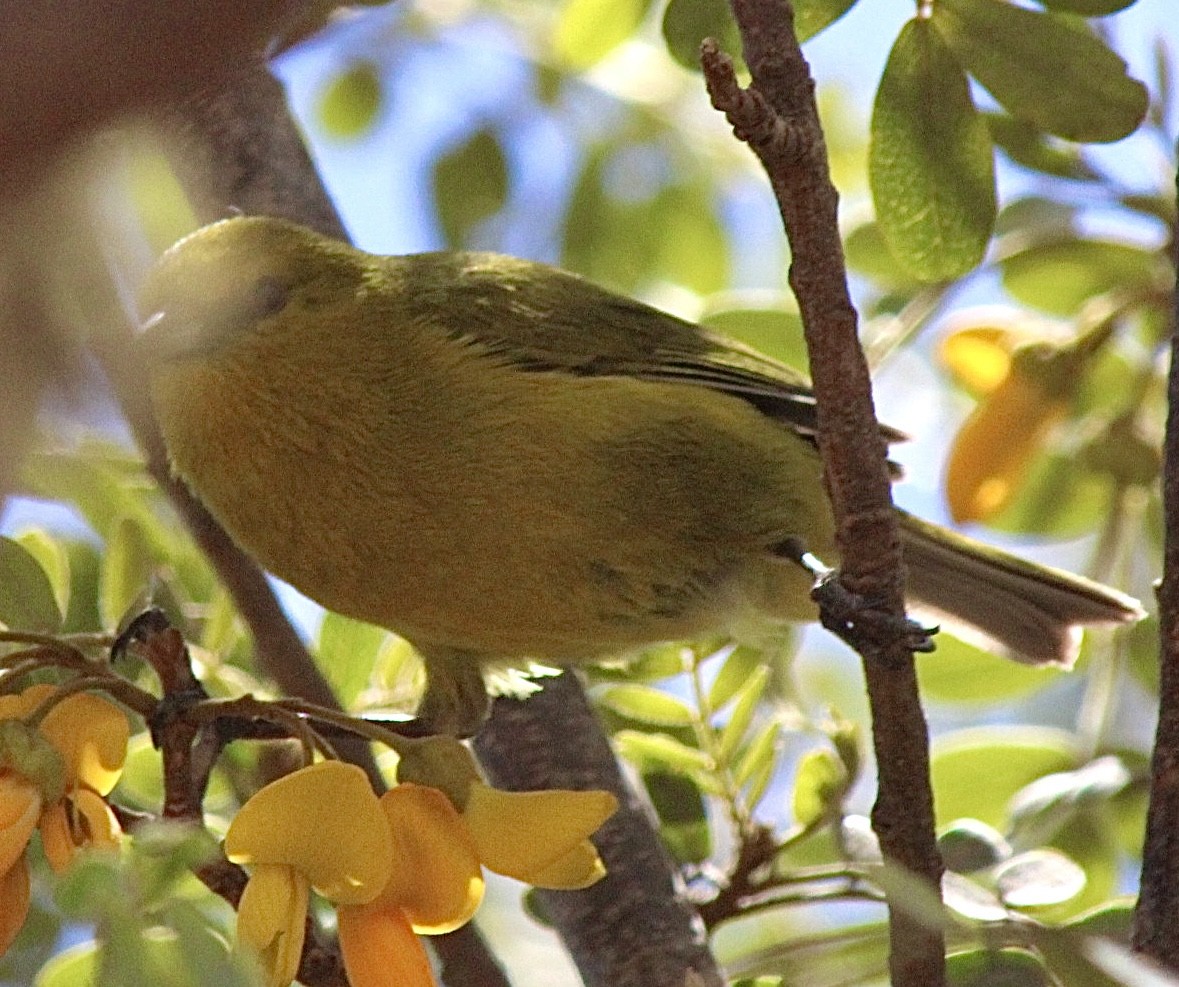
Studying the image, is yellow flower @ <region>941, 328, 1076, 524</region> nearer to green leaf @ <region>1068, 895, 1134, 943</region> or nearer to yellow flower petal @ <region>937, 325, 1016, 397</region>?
yellow flower petal @ <region>937, 325, 1016, 397</region>

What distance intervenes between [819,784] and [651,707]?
37 centimetres

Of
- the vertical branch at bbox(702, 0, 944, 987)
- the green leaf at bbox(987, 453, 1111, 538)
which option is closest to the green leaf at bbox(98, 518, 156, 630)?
the vertical branch at bbox(702, 0, 944, 987)

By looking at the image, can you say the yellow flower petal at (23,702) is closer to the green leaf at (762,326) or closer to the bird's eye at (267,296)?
the bird's eye at (267,296)

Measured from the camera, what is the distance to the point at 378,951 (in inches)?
→ 67.7

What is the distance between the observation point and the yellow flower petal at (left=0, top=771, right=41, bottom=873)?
1.67m

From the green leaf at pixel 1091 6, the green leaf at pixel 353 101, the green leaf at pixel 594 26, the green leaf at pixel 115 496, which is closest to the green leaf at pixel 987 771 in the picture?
the green leaf at pixel 1091 6

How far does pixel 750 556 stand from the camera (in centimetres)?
330

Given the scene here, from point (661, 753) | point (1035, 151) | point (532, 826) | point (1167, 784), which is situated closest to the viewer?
point (532, 826)

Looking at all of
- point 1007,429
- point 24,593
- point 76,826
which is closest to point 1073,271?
point 1007,429

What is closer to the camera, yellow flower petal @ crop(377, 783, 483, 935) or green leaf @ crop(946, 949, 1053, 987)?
yellow flower petal @ crop(377, 783, 483, 935)

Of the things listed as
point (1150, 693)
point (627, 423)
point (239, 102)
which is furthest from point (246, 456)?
point (1150, 693)

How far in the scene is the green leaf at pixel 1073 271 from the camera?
355 centimetres

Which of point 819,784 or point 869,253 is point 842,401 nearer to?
point 819,784

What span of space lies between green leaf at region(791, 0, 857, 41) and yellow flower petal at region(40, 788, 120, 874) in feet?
5.19
